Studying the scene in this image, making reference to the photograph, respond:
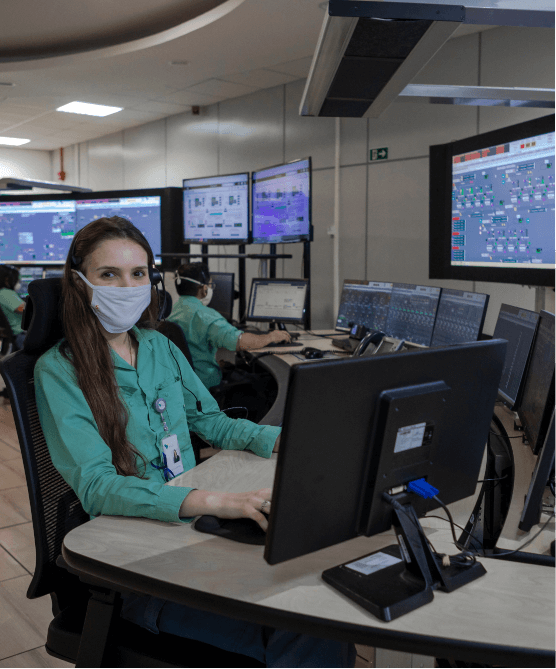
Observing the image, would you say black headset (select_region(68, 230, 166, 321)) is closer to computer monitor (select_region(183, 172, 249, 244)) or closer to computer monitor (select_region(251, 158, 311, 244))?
computer monitor (select_region(251, 158, 311, 244))

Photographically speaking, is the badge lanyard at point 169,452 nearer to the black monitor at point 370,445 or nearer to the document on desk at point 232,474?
the document on desk at point 232,474

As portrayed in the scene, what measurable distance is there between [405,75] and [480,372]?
90cm

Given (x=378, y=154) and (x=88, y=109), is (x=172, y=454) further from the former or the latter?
(x=88, y=109)

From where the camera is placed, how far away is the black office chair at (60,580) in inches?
42.0

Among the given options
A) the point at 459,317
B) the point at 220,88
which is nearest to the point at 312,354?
the point at 459,317

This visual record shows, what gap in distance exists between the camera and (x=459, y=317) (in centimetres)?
248

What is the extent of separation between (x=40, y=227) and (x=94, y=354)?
5.30 meters

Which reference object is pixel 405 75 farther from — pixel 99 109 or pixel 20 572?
pixel 99 109

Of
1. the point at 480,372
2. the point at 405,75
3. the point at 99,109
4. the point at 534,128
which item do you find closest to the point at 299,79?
the point at 99,109

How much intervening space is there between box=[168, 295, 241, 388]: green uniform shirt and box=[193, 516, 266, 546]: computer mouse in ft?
7.43

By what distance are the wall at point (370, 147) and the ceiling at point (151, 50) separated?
22 cm

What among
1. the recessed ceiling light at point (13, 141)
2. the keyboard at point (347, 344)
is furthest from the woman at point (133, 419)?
the recessed ceiling light at point (13, 141)

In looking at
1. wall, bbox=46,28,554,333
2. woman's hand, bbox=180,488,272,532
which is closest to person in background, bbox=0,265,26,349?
wall, bbox=46,28,554,333

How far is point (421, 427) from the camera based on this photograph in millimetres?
917
